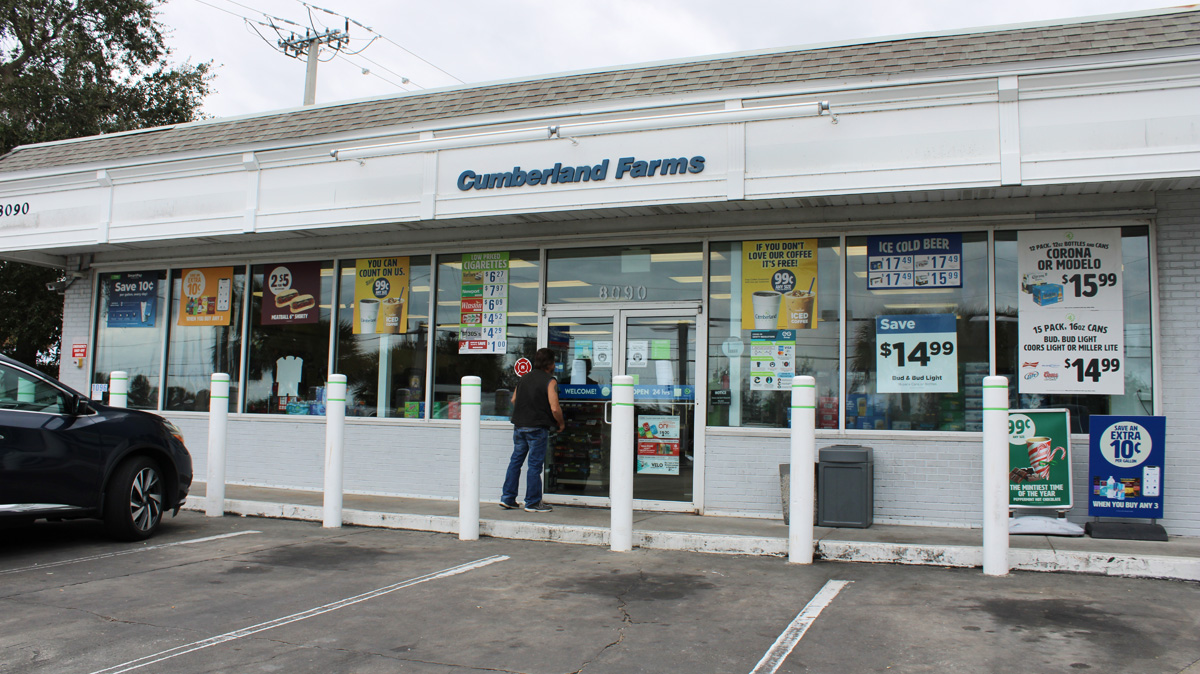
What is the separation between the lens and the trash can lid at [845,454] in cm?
830

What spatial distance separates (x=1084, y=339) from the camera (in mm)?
8234

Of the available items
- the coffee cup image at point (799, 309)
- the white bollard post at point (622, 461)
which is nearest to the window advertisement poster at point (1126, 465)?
the coffee cup image at point (799, 309)

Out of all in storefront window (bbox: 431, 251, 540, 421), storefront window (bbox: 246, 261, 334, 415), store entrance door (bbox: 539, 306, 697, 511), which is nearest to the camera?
store entrance door (bbox: 539, 306, 697, 511)

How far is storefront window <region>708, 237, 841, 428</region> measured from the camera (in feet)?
29.8

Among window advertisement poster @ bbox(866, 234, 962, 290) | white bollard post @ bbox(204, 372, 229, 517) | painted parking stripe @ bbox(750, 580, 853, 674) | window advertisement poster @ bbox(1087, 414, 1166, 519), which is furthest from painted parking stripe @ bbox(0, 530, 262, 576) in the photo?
window advertisement poster @ bbox(1087, 414, 1166, 519)

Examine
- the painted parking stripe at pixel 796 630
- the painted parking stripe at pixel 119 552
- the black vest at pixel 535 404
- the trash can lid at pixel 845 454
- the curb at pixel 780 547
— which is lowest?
the painted parking stripe at pixel 119 552

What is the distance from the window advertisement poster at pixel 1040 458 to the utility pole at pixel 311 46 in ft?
69.1

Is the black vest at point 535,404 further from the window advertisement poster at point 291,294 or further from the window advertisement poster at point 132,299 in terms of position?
the window advertisement poster at point 132,299

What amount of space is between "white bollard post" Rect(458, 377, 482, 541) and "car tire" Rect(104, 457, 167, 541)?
2859 millimetres

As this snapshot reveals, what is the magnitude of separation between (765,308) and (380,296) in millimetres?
4964

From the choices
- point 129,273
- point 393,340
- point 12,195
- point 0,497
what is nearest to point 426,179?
point 393,340

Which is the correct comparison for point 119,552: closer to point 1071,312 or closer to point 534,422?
point 534,422

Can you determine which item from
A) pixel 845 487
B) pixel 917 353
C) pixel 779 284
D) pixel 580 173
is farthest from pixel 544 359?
pixel 917 353

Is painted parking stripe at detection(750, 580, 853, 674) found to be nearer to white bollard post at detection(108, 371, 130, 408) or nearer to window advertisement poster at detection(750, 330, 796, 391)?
window advertisement poster at detection(750, 330, 796, 391)
